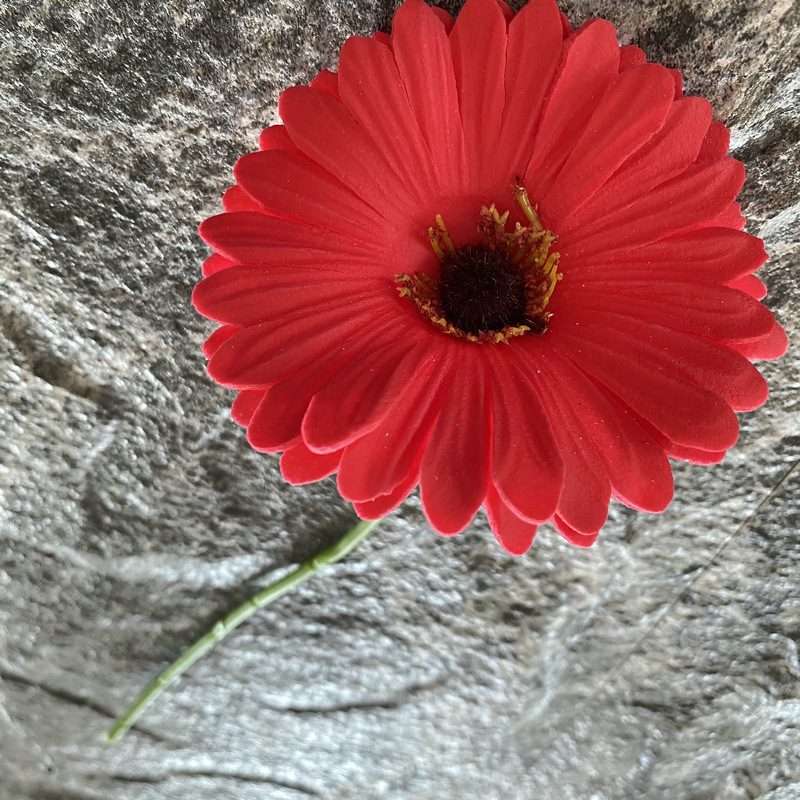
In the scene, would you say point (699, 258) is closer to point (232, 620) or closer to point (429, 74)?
point (429, 74)

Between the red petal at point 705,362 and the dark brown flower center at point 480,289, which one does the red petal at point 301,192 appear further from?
the red petal at point 705,362

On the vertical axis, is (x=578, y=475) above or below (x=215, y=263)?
below

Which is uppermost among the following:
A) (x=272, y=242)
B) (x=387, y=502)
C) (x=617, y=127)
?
(x=617, y=127)

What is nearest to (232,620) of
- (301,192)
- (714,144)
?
(301,192)

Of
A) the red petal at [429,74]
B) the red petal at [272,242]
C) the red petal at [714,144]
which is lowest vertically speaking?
the red petal at [272,242]

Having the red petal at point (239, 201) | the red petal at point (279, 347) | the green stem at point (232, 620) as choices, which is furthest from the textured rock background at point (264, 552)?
the red petal at point (279, 347)

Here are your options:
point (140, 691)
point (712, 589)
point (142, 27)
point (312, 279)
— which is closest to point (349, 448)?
point (312, 279)
